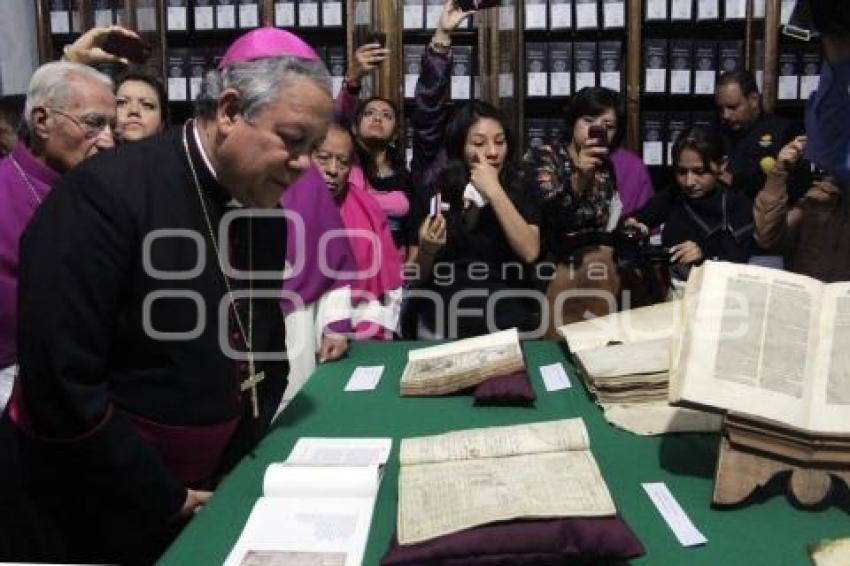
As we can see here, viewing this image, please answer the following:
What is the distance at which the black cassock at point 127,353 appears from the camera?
1371 mm

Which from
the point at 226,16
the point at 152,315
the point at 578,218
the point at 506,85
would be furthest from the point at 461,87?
the point at 152,315

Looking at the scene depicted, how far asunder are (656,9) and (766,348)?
3.80 m

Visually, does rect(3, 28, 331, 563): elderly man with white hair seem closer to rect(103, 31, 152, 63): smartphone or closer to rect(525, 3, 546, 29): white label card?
rect(103, 31, 152, 63): smartphone

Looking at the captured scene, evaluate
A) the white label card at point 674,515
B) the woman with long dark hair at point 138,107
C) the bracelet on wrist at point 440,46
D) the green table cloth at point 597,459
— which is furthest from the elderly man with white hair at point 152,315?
the bracelet on wrist at point 440,46

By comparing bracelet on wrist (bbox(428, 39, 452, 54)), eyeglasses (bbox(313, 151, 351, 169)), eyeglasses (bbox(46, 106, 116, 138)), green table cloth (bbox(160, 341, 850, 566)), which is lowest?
green table cloth (bbox(160, 341, 850, 566))

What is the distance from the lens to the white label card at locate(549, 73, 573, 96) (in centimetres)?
485

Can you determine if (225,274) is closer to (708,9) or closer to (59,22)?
(708,9)

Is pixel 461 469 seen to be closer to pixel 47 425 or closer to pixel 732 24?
pixel 47 425

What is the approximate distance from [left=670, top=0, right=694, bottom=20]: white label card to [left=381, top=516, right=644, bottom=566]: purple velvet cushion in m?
4.20

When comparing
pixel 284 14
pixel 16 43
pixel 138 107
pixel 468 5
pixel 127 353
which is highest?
pixel 284 14

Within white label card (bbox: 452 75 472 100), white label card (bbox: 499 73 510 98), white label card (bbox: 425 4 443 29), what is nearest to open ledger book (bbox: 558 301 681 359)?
white label card (bbox: 499 73 510 98)

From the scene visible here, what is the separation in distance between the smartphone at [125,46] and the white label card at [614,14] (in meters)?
2.81

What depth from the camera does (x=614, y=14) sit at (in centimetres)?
477

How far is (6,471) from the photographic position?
1558 mm
